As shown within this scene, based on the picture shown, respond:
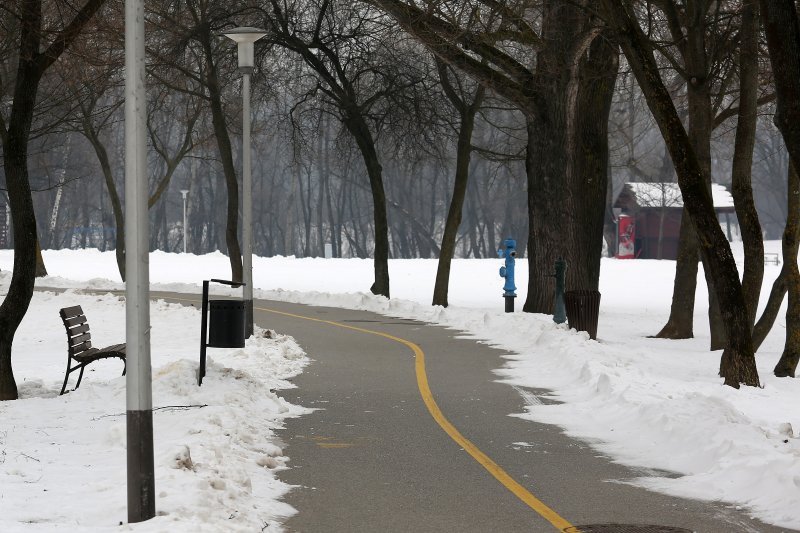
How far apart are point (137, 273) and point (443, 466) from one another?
3590 millimetres

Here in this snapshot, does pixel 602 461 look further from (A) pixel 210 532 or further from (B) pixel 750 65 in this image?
(B) pixel 750 65

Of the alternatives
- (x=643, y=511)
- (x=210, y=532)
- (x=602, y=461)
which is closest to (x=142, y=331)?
(x=210, y=532)

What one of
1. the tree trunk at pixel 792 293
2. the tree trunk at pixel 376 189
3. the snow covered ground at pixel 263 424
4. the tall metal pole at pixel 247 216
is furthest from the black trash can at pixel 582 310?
the tree trunk at pixel 376 189

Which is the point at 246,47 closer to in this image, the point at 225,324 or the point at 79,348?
the point at 79,348

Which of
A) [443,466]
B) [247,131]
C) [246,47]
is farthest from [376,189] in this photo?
[443,466]

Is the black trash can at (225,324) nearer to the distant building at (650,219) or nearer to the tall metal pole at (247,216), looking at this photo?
the tall metal pole at (247,216)

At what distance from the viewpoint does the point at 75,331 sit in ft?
54.1

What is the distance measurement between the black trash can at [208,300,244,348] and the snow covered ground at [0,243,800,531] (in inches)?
14.0

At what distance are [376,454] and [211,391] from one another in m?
3.09

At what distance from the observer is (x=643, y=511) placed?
324 inches

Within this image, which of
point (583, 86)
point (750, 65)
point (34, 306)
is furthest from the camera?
point (34, 306)

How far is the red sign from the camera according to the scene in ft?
266

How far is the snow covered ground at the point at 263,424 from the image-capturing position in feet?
25.8

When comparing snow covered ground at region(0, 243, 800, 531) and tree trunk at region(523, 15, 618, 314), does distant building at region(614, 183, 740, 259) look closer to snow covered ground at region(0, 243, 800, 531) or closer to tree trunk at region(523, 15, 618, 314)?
tree trunk at region(523, 15, 618, 314)
